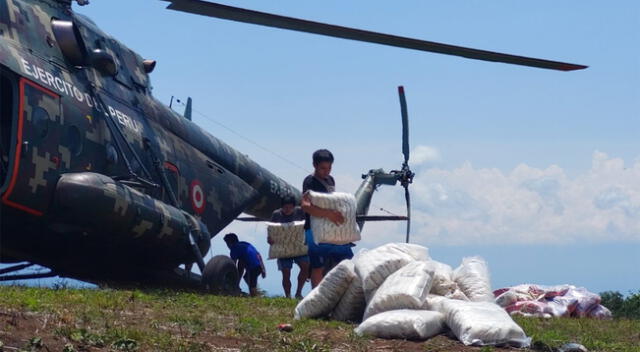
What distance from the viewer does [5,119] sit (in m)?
10.6

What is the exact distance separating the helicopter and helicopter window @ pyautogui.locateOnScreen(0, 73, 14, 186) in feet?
0.07

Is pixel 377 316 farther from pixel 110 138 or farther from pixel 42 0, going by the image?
Result: pixel 42 0

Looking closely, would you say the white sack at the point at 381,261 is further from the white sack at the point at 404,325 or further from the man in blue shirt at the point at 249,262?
the man in blue shirt at the point at 249,262

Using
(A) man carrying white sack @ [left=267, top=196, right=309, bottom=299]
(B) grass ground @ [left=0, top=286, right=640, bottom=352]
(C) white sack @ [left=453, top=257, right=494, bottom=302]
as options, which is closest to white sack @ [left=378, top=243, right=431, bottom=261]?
(C) white sack @ [left=453, top=257, right=494, bottom=302]

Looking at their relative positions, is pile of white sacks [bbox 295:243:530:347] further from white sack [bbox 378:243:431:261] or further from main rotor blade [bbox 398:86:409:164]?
main rotor blade [bbox 398:86:409:164]

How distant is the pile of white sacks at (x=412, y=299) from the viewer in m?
6.61

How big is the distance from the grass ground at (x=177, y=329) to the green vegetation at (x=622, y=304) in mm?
3217

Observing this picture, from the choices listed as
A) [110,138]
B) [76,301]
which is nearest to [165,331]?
[76,301]

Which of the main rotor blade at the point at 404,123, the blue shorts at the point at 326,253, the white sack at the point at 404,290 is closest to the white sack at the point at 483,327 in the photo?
the white sack at the point at 404,290

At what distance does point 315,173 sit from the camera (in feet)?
31.7

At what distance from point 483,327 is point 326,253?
10.7ft

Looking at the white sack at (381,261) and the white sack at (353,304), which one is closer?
the white sack at (381,261)

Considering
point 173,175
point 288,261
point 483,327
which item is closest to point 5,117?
point 173,175

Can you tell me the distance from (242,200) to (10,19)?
5.72 meters
